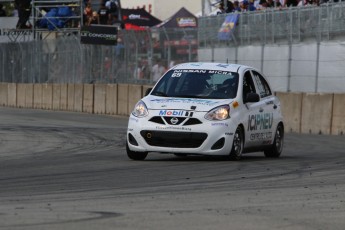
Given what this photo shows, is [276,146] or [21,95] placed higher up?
[276,146]

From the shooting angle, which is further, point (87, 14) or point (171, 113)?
point (87, 14)

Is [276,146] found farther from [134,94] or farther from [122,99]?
[122,99]

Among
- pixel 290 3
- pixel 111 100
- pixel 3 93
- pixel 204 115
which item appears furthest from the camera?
pixel 3 93

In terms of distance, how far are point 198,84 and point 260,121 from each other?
3.83ft

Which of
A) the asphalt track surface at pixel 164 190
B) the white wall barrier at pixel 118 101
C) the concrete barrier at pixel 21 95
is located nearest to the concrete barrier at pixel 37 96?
the white wall barrier at pixel 118 101

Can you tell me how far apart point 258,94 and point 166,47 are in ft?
57.2

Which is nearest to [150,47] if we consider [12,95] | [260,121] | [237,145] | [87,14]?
[12,95]

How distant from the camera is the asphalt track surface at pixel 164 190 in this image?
8.37 metres

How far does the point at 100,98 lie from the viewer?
35.7 meters

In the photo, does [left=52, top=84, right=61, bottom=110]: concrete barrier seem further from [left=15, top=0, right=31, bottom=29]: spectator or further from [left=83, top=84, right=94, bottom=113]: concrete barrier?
[left=15, top=0, right=31, bottom=29]: spectator

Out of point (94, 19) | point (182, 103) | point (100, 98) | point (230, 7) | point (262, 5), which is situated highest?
point (262, 5)

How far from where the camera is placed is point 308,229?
26.1 feet

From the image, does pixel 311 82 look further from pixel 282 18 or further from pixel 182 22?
pixel 182 22

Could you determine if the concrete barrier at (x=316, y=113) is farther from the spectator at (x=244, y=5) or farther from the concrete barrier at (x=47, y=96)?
the concrete barrier at (x=47, y=96)
